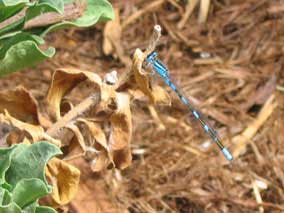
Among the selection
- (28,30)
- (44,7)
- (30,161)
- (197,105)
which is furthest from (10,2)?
(197,105)

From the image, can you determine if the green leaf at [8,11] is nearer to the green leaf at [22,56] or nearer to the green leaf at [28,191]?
the green leaf at [22,56]

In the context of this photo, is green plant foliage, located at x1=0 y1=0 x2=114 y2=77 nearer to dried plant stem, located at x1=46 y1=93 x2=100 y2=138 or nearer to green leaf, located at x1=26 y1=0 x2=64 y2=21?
green leaf, located at x1=26 y1=0 x2=64 y2=21

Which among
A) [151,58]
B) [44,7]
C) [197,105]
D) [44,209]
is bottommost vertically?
[197,105]

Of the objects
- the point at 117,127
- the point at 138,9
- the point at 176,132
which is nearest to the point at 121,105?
the point at 117,127

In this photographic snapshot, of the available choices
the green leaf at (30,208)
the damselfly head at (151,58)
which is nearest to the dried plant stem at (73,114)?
the damselfly head at (151,58)

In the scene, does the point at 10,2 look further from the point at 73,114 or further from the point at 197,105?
the point at 197,105

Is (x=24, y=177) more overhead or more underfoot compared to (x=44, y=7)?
more underfoot

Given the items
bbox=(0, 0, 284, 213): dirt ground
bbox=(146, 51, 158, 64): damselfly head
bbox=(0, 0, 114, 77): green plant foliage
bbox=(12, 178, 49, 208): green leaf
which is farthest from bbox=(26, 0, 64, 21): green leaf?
bbox=(0, 0, 284, 213): dirt ground
